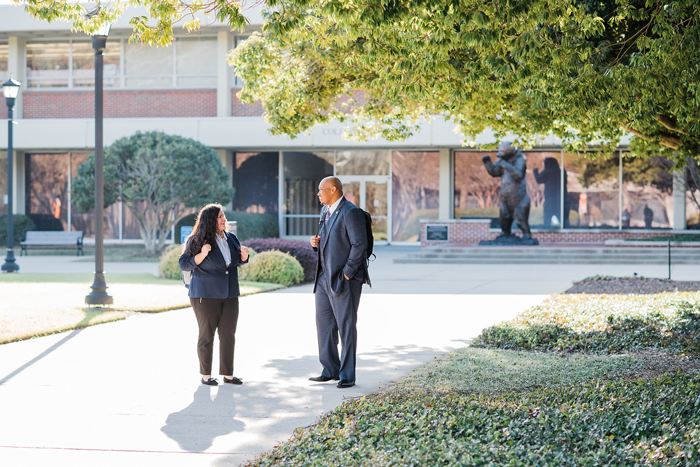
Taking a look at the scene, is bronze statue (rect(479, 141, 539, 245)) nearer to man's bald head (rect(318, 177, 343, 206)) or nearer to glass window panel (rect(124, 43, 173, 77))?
glass window panel (rect(124, 43, 173, 77))

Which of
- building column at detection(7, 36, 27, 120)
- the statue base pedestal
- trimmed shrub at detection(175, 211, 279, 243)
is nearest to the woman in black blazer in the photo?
trimmed shrub at detection(175, 211, 279, 243)

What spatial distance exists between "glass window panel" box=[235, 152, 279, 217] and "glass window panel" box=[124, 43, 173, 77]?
4.23m

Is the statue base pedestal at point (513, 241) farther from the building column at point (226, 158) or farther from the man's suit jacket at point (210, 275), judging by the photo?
the man's suit jacket at point (210, 275)

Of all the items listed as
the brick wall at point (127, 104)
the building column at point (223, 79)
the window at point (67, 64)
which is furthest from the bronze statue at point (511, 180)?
the window at point (67, 64)

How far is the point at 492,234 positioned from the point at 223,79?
1175cm

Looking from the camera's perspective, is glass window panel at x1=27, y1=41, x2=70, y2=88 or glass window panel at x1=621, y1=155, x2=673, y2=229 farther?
glass window panel at x1=27, y1=41, x2=70, y2=88

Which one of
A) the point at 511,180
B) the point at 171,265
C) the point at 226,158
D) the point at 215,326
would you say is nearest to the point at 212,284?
the point at 215,326

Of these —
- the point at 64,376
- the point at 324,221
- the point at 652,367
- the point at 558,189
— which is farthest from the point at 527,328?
the point at 558,189

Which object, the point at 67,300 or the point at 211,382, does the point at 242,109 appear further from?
the point at 211,382

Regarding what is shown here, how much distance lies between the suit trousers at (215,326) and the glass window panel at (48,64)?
26890mm

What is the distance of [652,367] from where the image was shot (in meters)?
6.67

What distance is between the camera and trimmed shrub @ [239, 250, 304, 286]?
1580cm

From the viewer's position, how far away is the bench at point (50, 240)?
86.2 ft

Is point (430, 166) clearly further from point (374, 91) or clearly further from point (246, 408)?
point (246, 408)
